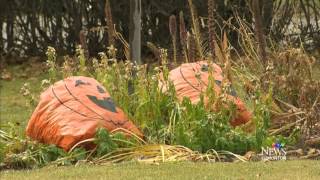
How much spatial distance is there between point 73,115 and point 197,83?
1.38m

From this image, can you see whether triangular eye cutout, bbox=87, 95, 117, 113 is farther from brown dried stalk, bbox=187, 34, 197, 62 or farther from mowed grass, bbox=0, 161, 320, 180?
brown dried stalk, bbox=187, 34, 197, 62

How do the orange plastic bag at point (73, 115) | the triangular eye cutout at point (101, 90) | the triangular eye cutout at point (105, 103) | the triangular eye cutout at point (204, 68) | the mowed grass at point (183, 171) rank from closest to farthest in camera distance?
the mowed grass at point (183, 171) → the orange plastic bag at point (73, 115) → the triangular eye cutout at point (105, 103) → the triangular eye cutout at point (101, 90) → the triangular eye cutout at point (204, 68)

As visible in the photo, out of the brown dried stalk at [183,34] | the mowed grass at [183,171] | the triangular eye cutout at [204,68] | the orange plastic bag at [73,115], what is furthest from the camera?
the brown dried stalk at [183,34]

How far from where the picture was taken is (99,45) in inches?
531

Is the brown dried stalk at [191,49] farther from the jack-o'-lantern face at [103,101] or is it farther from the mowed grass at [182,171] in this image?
the mowed grass at [182,171]

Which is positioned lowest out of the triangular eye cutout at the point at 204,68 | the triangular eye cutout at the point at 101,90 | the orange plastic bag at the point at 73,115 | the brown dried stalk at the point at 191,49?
the orange plastic bag at the point at 73,115

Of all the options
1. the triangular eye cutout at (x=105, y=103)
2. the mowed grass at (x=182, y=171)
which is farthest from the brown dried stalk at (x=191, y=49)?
the mowed grass at (x=182, y=171)

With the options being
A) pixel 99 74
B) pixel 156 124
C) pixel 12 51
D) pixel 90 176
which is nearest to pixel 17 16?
pixel 12 51

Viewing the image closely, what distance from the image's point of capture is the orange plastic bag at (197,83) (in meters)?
7.31

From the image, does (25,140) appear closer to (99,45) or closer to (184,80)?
(184,80)

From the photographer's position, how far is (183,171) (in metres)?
5.90

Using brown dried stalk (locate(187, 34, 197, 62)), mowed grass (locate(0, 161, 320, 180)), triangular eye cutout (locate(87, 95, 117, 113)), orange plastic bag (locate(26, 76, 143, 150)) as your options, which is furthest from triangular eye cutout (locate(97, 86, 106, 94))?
brown dried stalk (locate(187, 34, 197, 62))

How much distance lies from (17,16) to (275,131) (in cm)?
751

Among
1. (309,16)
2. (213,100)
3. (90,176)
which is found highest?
(309,16)
